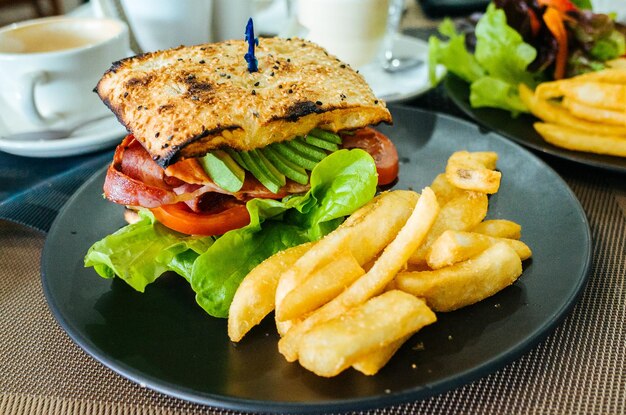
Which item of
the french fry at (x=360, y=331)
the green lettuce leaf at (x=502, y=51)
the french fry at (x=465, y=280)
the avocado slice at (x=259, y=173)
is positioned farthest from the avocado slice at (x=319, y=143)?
the green lettuce leaf at (x=502, y=51)

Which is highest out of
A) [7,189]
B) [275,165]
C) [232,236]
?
[275,165]

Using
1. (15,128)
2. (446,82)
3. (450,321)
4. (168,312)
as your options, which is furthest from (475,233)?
(15,128)

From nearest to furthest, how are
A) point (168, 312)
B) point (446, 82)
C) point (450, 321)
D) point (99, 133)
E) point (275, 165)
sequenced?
point (450, 321) < point (168, 312) < point (275, 165) < point (99, 133) < point (446, 82)

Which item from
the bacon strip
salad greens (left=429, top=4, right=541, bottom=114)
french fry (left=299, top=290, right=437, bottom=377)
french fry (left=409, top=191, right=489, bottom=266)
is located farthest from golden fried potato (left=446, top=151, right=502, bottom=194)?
salad greens (left=429, top=4, right=541, bottom=114)

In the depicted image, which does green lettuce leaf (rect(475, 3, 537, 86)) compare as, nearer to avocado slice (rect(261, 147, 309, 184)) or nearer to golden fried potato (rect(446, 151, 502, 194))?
golden fried potato (rect(446, 151, 502, 194))

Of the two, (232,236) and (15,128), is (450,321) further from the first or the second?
(15,128)

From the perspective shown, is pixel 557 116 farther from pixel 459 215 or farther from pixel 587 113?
pixel 459 215

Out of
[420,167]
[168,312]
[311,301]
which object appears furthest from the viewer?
[420,167]
